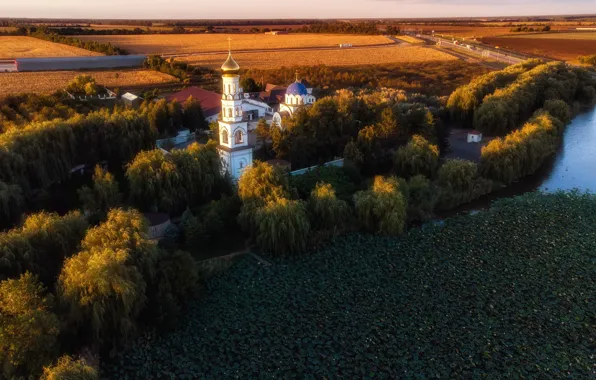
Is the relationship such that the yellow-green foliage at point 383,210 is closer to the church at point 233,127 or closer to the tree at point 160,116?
the church at point 233,127

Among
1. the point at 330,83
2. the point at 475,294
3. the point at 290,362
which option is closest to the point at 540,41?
the point at 330,83

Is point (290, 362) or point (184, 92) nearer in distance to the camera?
point (290, 362)

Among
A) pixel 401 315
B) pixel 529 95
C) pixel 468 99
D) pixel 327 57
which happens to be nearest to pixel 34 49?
pixel 327 57

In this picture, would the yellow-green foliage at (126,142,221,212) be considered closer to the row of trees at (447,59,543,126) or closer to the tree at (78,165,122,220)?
the tree at (78,165,122,220)

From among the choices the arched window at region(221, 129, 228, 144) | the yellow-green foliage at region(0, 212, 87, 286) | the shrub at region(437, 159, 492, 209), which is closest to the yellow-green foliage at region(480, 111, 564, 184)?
the shrub at region(437, 159, 492, 209)

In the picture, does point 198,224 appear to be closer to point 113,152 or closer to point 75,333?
point 75,333
